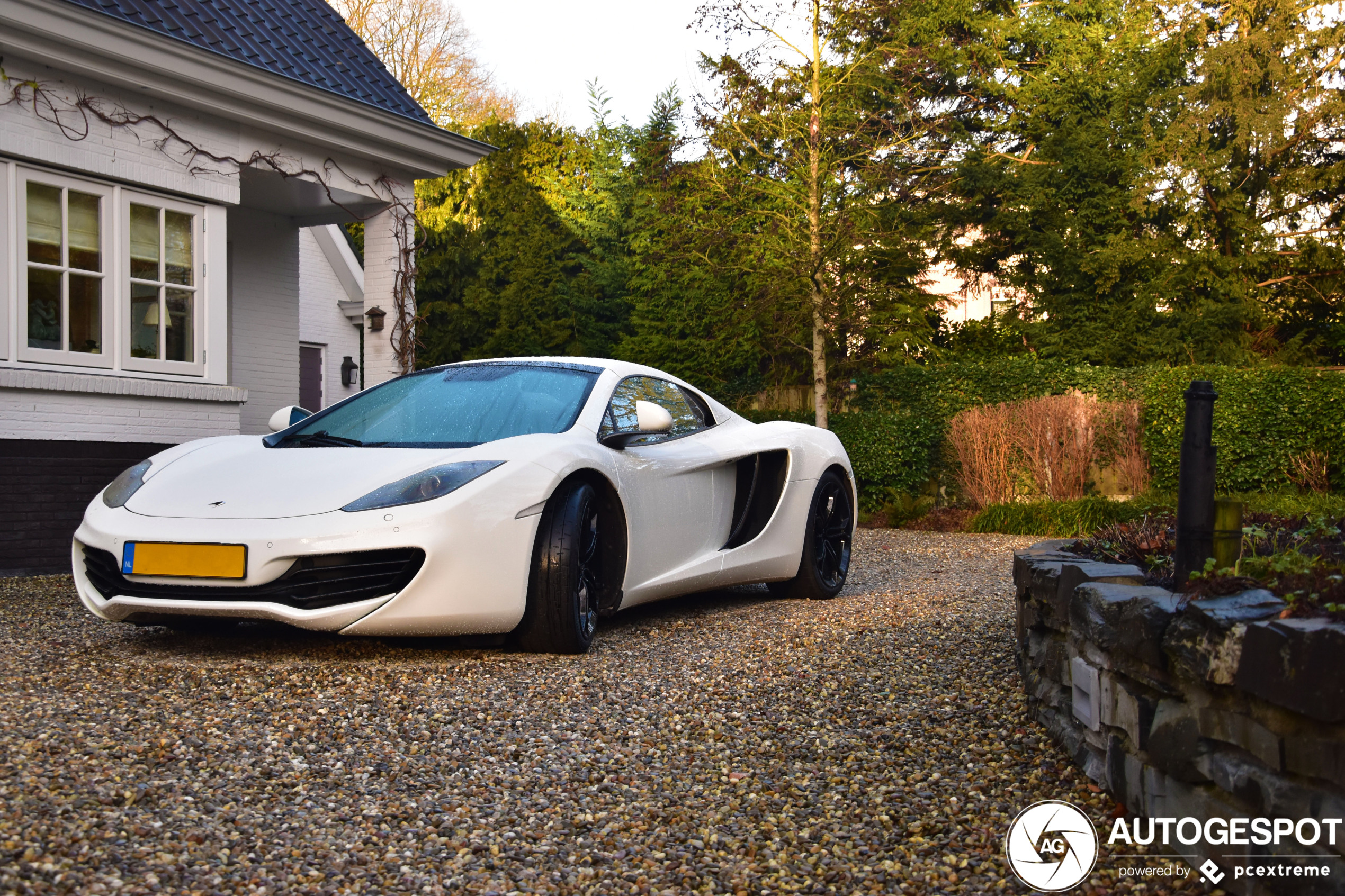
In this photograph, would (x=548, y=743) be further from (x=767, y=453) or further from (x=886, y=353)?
(x=886, y=353)

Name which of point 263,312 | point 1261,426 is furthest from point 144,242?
point 1261,426

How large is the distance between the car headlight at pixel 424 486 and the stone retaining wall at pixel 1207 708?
2.02m

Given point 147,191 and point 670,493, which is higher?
point 147,191

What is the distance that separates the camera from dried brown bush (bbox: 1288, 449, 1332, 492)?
41.6 feet

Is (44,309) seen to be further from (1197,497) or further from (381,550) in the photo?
(1197,497)

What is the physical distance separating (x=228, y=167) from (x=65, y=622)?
4273mm

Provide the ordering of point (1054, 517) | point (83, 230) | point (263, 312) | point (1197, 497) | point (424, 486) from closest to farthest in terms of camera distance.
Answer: point (1197, 497) → point (424, 486) → point (83, 230) → point (263, 312) → point (1054, 517)

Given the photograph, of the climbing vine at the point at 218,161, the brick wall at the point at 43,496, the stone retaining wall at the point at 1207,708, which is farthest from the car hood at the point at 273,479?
the brick wall at the point at 43,496

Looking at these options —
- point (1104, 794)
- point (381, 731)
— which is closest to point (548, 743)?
point (381, 731)

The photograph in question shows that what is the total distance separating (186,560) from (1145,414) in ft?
38.1

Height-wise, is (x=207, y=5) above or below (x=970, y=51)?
below

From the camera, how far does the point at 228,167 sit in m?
7.98

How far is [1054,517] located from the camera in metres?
11.1

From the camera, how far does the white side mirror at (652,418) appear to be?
14.7 ft
